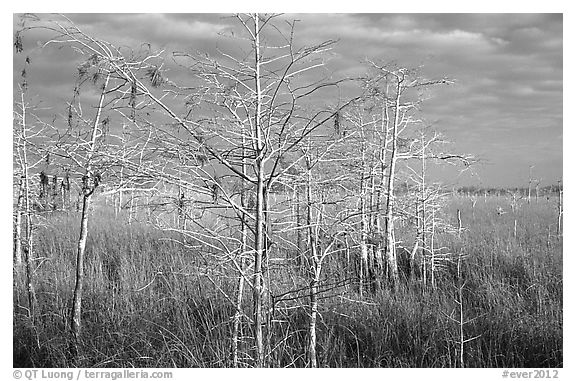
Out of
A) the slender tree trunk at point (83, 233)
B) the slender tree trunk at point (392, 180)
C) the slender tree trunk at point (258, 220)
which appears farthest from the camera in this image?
the slender tree trunk at point (392, 180)

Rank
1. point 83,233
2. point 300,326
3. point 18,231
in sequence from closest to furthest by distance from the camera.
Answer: point 83,233 → point 300,326 → point 18,231

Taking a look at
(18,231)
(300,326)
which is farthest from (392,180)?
(18,231)

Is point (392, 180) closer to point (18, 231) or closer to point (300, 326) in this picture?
point (300, 326)

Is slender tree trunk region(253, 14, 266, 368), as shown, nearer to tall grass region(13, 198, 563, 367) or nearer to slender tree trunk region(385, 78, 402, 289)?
tall grass region(13, 198, 563, 367)

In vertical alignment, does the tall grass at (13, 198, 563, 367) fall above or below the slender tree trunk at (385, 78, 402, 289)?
below

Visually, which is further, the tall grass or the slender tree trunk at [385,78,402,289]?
the slender tree trunk at [385,78,402,289]

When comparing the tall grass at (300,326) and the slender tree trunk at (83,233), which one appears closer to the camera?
the slender tree trunk at (83,233)

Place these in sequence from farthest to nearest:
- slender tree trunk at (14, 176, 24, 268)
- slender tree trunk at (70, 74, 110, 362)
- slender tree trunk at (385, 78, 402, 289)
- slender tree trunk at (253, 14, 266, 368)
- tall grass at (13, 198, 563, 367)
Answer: slender tree trunk at (385, 78, 402, 289)
slender tree trunk at (14, 176, 24, 268)
tall grass at (13, 198, 563, 367)
slender tree trunk at (70, 74, 110, 362)
slender tree trunk at (253, 14, 266, 368)

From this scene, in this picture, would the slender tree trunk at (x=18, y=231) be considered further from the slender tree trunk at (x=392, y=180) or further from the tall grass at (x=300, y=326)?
the slender tree trunk at (x=392, y=180)

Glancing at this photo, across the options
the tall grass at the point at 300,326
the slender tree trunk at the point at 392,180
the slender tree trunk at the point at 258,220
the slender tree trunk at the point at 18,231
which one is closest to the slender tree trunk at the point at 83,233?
the tall grass at the point at 300,326

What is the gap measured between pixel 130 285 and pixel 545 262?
5.67 m

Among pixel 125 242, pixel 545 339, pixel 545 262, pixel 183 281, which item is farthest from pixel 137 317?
pixel 545 262

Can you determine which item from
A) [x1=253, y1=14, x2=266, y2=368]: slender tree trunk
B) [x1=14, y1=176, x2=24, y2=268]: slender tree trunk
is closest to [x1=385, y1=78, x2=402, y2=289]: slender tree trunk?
[x1=253, y1=14, x2=266, y2=368]: slender tree trunk

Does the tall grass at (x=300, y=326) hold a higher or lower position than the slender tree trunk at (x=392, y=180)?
lower
